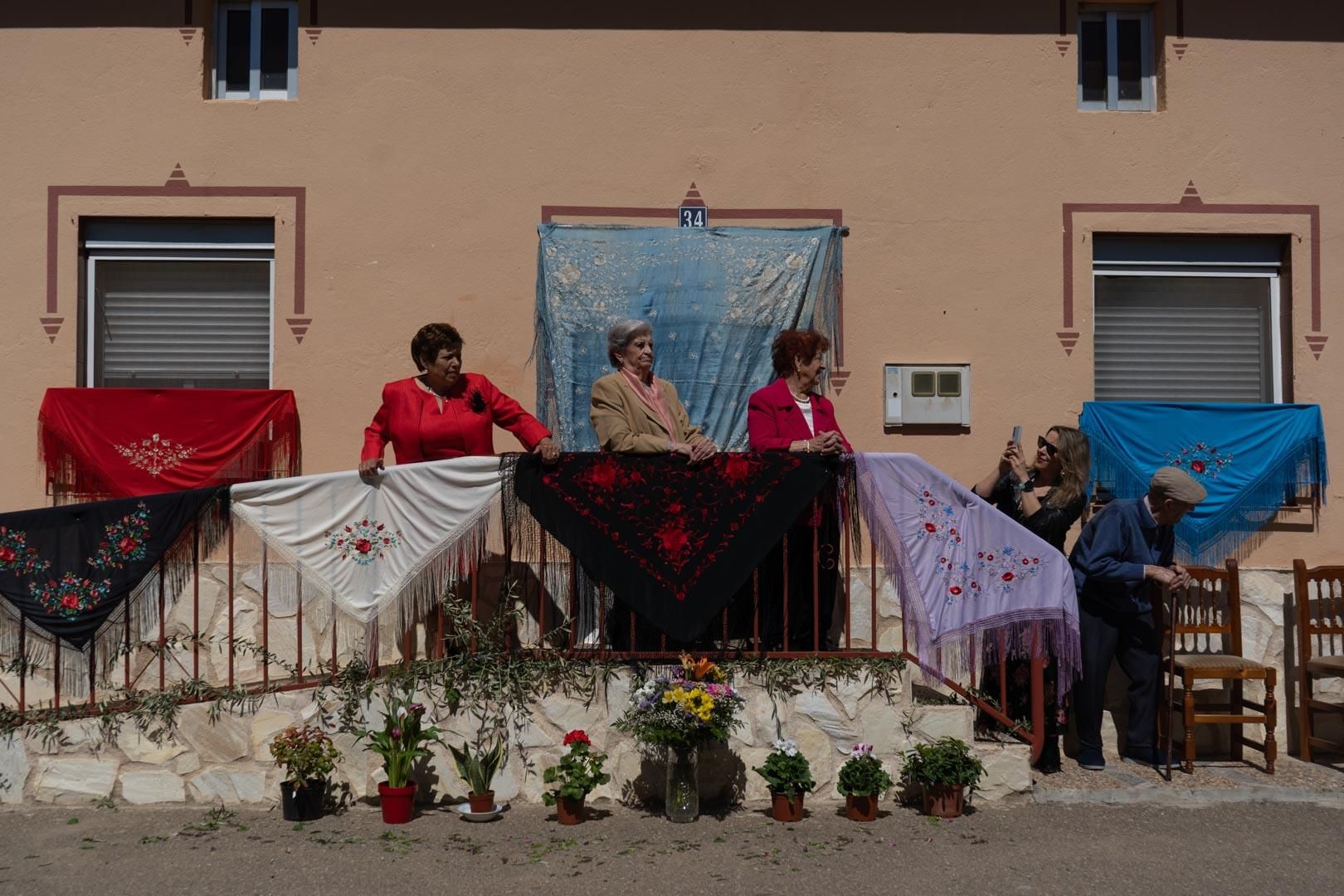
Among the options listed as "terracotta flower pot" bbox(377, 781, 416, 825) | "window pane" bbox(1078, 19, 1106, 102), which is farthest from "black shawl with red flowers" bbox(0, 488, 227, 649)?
"window pane" bbox(1078, 19, 1106, 102)

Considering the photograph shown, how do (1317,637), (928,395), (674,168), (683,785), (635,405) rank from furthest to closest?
(674,168) < (928,395) < (1317,637) < (635,405) < (683,785)

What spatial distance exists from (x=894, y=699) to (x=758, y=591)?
78cm

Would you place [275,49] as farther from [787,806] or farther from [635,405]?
[787,806]

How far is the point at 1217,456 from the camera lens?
7.46 metres

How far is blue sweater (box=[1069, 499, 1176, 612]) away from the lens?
651 cm

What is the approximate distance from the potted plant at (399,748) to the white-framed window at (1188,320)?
14.3 feet

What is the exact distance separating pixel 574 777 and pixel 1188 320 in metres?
4.60

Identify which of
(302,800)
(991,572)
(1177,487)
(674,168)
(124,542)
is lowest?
(302,800)

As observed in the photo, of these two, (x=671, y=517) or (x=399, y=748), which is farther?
(x=671, y=517)

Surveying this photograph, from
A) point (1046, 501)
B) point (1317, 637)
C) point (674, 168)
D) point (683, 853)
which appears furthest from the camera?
point (674, 168)

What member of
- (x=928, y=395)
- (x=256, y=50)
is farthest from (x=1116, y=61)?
(x=256, y=50)

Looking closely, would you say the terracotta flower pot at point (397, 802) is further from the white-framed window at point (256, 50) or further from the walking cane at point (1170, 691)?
the white-framed window at point (256, 50)

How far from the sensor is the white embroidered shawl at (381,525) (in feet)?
19.8

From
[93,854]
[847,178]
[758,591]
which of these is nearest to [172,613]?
[93,854]
